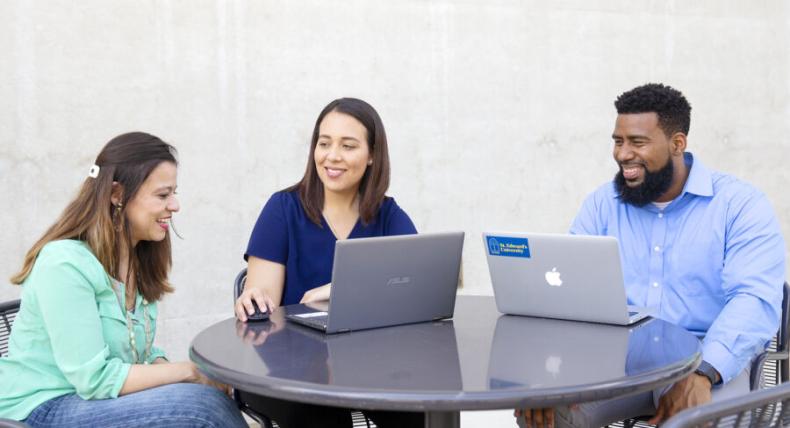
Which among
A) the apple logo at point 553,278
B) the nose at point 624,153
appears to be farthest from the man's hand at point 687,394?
the nose at point 624,153

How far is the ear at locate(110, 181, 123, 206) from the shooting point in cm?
222

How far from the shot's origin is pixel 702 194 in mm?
2734

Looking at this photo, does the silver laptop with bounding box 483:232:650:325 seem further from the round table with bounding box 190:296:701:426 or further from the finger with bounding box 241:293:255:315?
the finger with bounding box 241:293:255:315

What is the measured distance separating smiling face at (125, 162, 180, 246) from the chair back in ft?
1.37

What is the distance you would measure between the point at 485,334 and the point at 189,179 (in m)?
2.39

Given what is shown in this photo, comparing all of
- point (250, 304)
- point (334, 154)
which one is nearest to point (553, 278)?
point (250, 304)

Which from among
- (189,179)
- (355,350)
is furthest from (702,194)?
(189,179)

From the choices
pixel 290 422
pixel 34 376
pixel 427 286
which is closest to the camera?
pixel 34 376

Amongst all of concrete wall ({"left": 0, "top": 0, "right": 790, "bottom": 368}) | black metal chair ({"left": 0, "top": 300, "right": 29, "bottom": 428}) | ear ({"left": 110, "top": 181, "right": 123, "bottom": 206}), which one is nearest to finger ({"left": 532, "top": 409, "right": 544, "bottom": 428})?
ear ({"left": 110, "top": 181, "right": 123, "bottom": 206})

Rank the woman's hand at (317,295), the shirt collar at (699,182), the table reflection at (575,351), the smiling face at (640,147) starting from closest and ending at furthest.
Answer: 1. the table reflection at (575,351)
2. the woman's hand at (317,295)
3. the shirt collar at (699,182)
4. the smiling face at (640,147)

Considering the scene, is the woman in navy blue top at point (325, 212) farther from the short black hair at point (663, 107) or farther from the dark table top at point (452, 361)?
the short black hair at point (663, 107)

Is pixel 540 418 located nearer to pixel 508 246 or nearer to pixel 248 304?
pixel 508 246

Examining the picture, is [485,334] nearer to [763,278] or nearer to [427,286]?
[427,286]

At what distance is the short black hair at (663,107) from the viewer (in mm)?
2910
